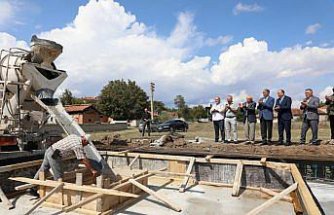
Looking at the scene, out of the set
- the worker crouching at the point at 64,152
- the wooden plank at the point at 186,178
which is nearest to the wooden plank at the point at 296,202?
the wooden plank at the point at 186,178

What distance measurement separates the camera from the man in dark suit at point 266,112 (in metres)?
9.03

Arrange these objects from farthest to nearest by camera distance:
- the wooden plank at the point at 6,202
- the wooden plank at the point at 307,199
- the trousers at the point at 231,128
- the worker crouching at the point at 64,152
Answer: the trousers at the point at 231,128 → the worker crouching at the point at 64,152 → the wooden plank at the point at 6,202 → the wooden plank at the point at 307,199

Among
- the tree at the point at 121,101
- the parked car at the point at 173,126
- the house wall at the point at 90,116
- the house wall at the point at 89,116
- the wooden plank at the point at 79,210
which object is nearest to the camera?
the wooden plank at the point at 79,210

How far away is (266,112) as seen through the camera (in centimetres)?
909

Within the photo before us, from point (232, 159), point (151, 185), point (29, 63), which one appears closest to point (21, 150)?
point (29, 63)

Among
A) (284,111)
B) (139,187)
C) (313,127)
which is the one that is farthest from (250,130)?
(139,187)

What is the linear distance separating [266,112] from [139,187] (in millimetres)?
4850

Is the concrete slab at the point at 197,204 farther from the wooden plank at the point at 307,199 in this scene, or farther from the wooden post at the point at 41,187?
the wooden plank at the point at 307,199

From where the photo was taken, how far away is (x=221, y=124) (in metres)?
9.99

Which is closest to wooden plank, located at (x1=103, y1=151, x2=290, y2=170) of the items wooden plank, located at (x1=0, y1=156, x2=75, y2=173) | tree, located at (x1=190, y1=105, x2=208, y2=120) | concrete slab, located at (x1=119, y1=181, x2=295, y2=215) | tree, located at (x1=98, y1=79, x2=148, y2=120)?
concrete slab, located at (x1=119, y1=181, x2=295, y2=215)

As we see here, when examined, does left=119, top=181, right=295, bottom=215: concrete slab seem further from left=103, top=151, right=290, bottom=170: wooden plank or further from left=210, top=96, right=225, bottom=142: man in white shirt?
left=210, top=96, right=225, bottom=142: man in white shirt

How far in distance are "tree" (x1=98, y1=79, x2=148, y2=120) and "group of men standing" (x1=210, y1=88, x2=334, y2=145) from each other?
39142 millimetres

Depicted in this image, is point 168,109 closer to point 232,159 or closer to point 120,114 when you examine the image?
point 120,114

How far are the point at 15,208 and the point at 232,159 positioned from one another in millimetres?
4311
